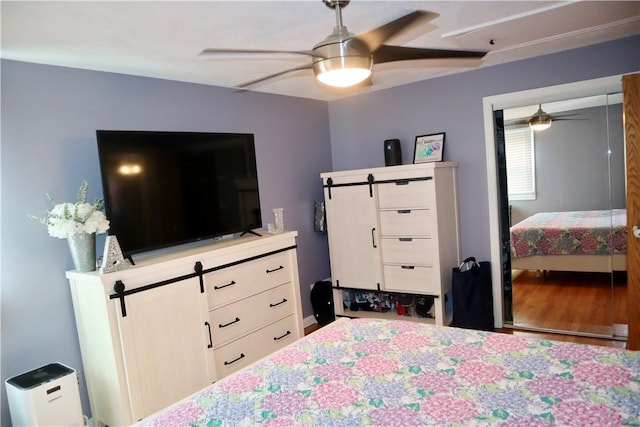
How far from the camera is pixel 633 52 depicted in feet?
10.2

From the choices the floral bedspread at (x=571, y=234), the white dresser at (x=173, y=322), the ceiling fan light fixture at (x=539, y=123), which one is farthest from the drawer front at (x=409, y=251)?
the ceiling fan light fixture at (x=539, y=123)

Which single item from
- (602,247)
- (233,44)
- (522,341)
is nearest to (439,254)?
(602,247)

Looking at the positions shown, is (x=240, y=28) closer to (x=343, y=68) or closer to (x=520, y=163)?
(x=343, y=68)

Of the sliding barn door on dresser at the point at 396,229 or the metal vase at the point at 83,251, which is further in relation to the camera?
the sliding barn door on dresser at the point at 396,229

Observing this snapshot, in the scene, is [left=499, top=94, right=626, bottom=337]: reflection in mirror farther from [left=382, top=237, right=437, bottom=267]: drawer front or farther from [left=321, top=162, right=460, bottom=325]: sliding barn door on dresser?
[left=382, top=237, right=437, bottom=267]: drawer front

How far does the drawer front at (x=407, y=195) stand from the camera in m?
3.58

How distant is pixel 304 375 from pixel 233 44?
184 cm

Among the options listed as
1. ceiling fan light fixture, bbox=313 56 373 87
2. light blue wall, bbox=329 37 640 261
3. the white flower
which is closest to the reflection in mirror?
light blue wall, bbox=329 37 640 261

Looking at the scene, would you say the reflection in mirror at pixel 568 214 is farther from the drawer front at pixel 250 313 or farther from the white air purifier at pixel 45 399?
the white air purifier at pixel 45 399

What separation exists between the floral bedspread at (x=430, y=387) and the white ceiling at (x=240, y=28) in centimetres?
130

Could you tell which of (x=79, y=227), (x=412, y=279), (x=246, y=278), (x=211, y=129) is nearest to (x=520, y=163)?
(x=412, y=279)

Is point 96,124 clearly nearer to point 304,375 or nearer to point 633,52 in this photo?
point 304,375

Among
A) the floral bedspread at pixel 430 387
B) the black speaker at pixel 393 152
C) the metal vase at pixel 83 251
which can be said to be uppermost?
the black speaker at pixel 393 152

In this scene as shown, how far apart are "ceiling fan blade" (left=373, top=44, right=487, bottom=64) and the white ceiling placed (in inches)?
3.1
